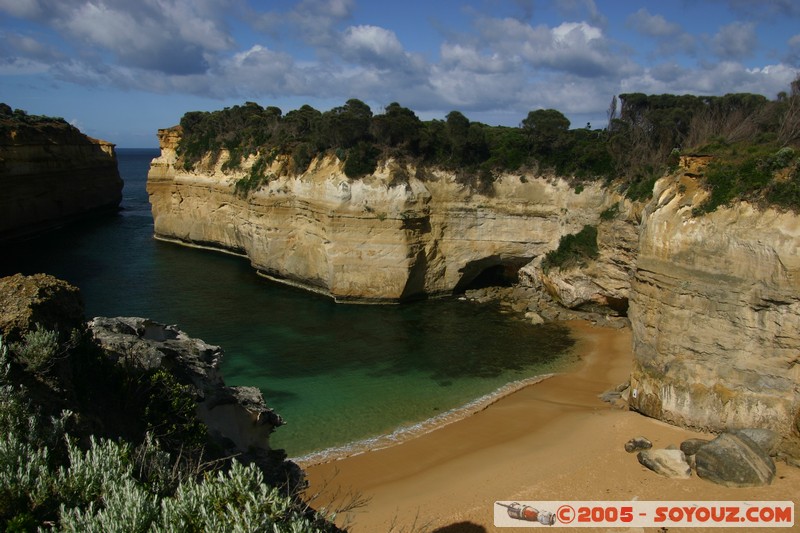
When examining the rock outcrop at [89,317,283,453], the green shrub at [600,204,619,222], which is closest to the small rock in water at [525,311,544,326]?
the green shrub at [600,204,619,222]

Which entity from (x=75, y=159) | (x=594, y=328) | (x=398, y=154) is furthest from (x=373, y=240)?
(x=75, y=159)

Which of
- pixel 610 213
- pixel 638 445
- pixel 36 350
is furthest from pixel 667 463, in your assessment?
pixel 610 213

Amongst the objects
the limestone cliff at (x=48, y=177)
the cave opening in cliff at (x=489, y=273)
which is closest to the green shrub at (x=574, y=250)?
the cave opening in cliff at (x=489, y=273)

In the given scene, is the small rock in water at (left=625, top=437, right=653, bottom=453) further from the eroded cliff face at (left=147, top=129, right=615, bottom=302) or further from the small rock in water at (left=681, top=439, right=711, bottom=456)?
the eroded cliff face at (left=147, top=129, right=615, bottom=302)

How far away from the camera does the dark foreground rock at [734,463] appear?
12219mm

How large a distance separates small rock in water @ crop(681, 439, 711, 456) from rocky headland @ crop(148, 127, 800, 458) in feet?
4.09

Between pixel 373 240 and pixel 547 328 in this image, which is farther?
pixel 373 240

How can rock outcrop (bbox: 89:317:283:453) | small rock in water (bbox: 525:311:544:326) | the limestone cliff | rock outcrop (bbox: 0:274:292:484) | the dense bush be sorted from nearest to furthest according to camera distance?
rock outcrop (bbox: 0:274:292:484) < rock outcrop (bbox: 89:317:283:453) < the dense bush < small rock in water (bbox: 525:311:544:326) < the limestone cliff

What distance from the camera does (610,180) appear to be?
1059 inches

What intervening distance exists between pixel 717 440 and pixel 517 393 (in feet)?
22.6

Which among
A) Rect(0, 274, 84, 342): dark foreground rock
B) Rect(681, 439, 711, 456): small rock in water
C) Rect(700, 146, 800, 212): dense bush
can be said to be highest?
Rect(700, 146, 800, 212): dense bush

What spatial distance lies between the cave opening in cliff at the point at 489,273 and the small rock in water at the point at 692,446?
16.2m

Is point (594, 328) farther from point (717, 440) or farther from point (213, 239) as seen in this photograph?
point (213, 239)

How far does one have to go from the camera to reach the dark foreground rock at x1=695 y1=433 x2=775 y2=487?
1222cm
